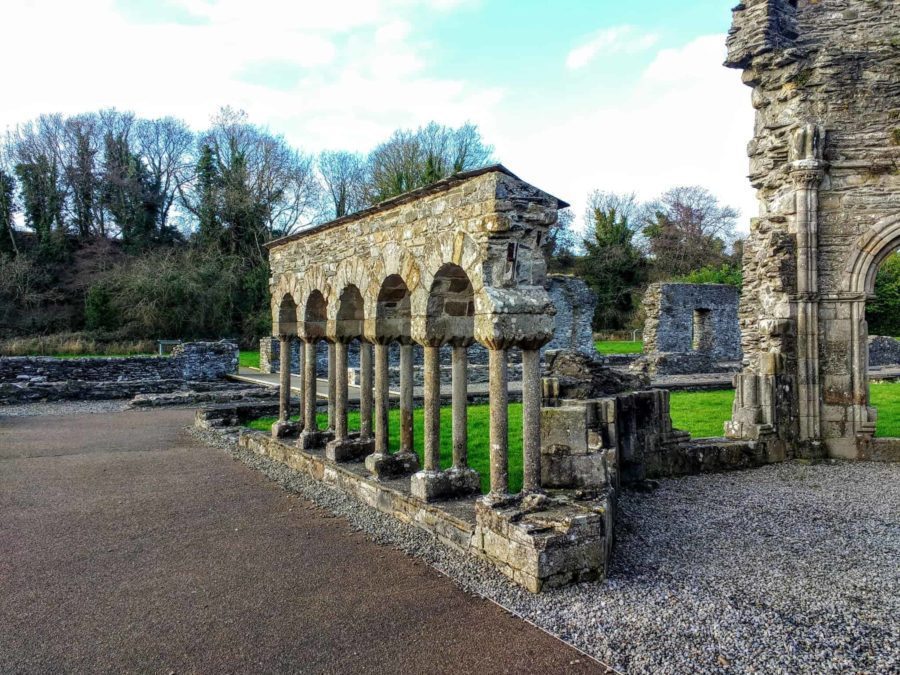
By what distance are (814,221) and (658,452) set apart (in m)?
4.59

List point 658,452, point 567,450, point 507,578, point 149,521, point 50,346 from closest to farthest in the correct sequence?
point 507,578
point 567,450
point 149,521
point 658,452
point 50,346

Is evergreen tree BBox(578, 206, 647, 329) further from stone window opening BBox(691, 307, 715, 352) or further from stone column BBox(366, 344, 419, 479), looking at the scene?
stone column BBox(366, 344, 419, 479)

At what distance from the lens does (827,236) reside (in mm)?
10086

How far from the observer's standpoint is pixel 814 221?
1002 centimetres

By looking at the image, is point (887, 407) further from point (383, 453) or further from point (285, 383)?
point (285, 383)

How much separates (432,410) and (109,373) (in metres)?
17.7

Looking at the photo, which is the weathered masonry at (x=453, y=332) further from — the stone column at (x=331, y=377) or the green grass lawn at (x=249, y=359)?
the green grass lawn at (x=249, y=359)

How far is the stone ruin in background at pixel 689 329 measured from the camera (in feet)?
78.0

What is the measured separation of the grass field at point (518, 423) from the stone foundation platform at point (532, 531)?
1.31m

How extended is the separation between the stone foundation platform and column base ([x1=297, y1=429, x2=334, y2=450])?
10.4ft

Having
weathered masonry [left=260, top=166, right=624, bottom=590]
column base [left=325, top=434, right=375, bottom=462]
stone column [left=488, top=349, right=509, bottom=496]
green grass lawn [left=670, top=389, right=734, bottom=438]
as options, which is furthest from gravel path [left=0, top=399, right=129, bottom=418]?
stone column [left=488, top=349, right=509, bottom=496]

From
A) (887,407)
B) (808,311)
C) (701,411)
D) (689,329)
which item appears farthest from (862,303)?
(689,329)

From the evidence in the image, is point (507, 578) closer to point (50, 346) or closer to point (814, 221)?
point (814, 221)

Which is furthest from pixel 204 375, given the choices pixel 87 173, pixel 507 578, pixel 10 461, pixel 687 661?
pixel 87 173
